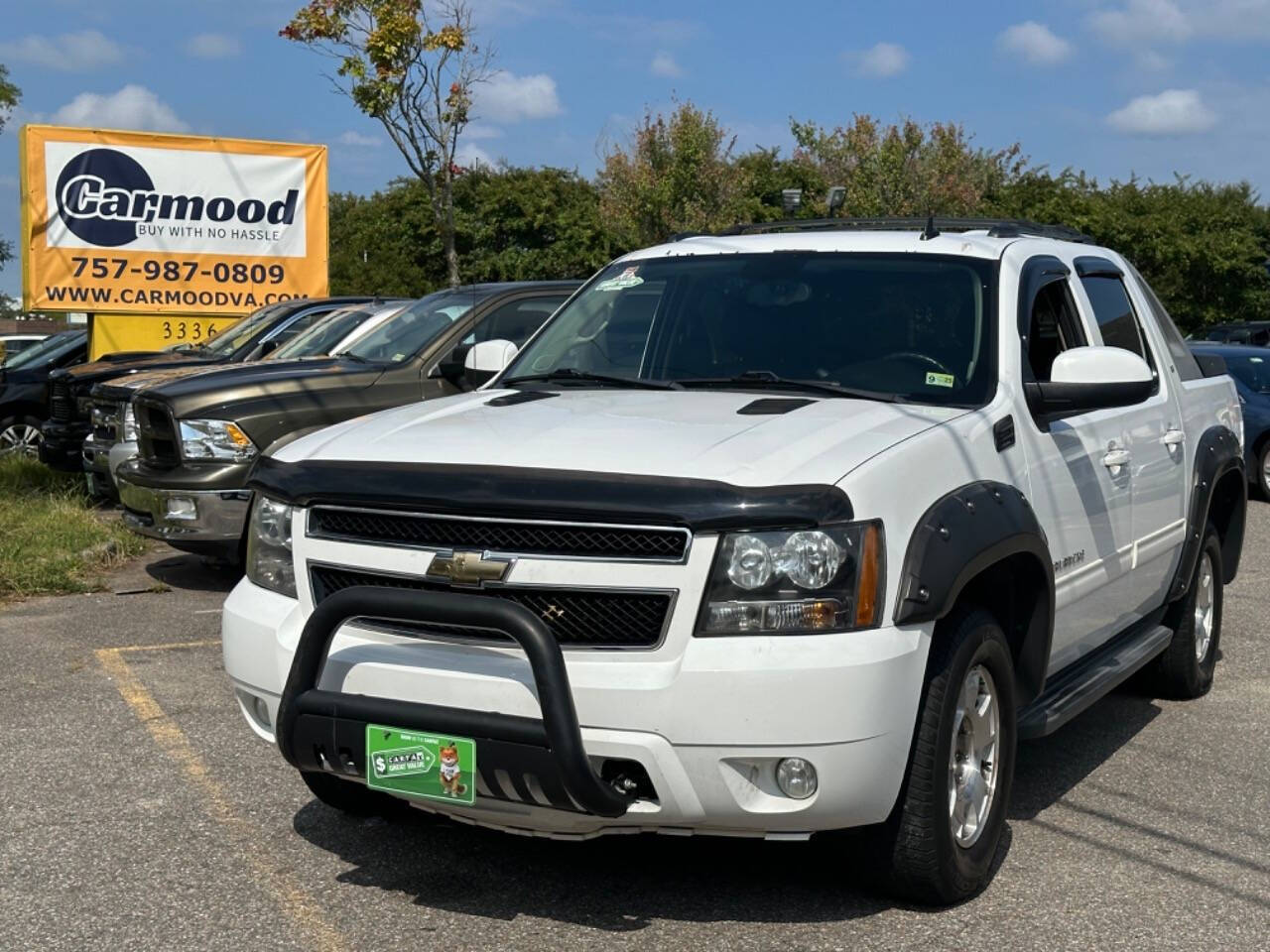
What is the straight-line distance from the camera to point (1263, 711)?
21.8 feet

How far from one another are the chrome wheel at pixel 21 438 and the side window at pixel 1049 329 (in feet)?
43.2

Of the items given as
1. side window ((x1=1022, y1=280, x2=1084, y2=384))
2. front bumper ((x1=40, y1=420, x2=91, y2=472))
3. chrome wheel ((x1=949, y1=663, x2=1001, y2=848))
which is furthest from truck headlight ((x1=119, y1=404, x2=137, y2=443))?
chrome wheel ((x1=949, y1=663, x2=1001, y2=848))

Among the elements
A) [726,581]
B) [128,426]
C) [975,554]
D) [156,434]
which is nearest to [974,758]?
[975,554]

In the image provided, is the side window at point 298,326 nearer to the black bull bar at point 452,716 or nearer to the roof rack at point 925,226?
the roof rack at point 925,226

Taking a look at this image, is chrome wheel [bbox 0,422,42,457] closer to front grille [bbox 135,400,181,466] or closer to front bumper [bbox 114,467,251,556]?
front grille [bbox 135,400,181,466]

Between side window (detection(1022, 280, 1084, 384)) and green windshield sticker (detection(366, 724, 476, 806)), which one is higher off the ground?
side window (detection(1022, 280, 1084, 384))

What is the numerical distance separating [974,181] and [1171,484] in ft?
123

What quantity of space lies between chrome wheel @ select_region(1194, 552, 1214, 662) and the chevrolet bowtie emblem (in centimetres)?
394

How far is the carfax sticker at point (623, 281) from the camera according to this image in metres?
5.77

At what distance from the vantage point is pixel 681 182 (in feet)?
107

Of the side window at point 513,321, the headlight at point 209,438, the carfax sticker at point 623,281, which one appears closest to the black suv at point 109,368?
the headlight at point 209,438

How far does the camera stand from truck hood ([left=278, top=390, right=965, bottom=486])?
3863 millimetres

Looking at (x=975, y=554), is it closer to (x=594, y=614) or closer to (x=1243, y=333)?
(x=594, y=614)

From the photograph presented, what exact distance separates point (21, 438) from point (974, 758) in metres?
14.3
